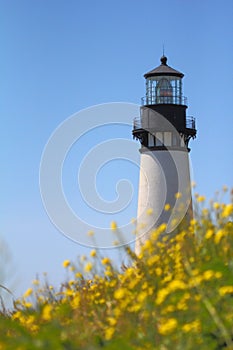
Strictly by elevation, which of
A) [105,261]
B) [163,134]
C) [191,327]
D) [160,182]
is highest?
[163,134]

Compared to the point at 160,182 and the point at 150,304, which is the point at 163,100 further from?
the point at 150,304

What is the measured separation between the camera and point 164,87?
2658cm

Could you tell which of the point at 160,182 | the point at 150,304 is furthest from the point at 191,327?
the point at 160,182

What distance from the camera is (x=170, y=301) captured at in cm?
598

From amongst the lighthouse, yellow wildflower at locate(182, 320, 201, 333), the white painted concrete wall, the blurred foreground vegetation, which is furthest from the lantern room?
yellow wildflower at locate(182, 320, 201, 333)

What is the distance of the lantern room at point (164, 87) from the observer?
26.5 m

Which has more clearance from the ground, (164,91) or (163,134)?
(164,91)

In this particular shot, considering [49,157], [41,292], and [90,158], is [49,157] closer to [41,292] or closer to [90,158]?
[90,158]

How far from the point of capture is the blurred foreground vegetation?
17.5 ft

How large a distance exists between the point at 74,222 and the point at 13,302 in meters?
10.1

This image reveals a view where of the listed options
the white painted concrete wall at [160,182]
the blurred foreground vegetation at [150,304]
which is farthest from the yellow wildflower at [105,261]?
the white painted concrete wall at [160,182]

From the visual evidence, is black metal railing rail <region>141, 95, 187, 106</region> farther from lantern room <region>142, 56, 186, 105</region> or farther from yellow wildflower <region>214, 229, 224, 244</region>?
yellow wildflower <region>214, 229, 224, 244</region>

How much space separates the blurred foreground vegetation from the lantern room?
18.6m

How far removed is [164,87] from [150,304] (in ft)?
69.4
